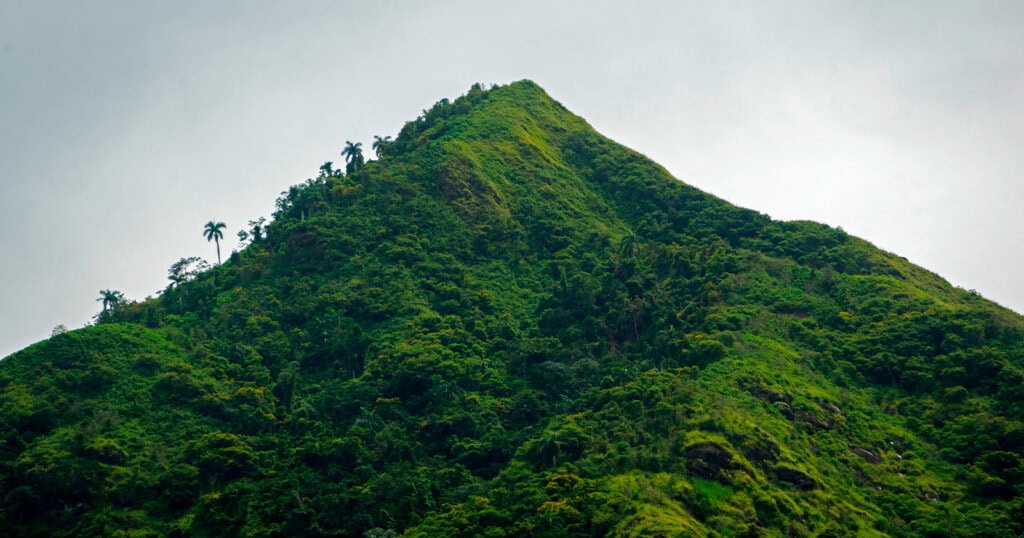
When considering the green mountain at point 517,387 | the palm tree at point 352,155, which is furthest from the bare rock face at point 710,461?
the palm tree at point 352,155

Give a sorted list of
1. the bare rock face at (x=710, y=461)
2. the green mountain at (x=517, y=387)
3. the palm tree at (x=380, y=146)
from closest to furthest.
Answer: the bare rock face at (x=710, y=461), the green mountain at (x=517, y=387), the palm tree at (x=380, y=146)

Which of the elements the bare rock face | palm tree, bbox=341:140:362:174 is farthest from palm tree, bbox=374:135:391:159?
the bare rock face

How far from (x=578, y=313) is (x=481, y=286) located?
35.5 ft

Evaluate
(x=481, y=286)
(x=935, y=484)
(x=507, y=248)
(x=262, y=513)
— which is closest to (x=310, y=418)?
(x=262, y=513)

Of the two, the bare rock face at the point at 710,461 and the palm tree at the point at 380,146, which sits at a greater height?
the palm tree at the point at 380,146

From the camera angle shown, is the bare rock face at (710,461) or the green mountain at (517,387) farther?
the green mountain at (517,387)

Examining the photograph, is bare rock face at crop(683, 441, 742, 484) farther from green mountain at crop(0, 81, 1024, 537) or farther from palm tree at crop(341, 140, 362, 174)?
palm tree at crop(341, 140, 362, 174)

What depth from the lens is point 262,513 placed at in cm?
6681

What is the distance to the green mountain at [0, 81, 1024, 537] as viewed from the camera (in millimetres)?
64562

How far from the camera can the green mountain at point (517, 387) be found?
64.6 meters

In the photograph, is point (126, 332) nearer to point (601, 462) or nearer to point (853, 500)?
point (601, 462)

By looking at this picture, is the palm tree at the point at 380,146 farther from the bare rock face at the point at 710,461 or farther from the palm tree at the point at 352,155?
the bare rock face at the point at 710,461

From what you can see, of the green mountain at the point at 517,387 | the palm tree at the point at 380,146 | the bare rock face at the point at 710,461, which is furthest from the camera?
the palm tree at the point at 380,146

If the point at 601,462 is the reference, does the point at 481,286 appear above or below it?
above
